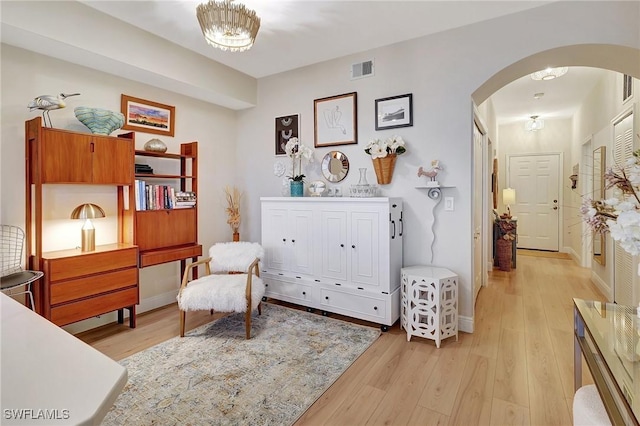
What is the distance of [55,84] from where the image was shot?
2812 mm

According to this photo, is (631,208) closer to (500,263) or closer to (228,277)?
(228,277)

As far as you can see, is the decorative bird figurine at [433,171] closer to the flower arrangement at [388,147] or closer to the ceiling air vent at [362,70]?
the flower arrangement at [388,147]

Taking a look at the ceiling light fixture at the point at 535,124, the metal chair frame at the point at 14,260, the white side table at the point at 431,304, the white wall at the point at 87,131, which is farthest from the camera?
the ceiling light fixture at the point at 535,124

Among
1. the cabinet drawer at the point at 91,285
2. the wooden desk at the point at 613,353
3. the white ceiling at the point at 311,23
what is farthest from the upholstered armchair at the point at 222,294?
the wooden desk at the point at 613,353

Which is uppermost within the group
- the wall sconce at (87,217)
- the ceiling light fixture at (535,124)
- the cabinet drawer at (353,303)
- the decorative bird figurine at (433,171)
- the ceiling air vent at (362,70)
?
the ceiling light fixture at (535,124)

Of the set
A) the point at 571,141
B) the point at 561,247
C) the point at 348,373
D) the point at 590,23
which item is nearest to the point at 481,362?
the point at 348,373

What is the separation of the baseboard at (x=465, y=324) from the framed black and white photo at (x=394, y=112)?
6.26ft

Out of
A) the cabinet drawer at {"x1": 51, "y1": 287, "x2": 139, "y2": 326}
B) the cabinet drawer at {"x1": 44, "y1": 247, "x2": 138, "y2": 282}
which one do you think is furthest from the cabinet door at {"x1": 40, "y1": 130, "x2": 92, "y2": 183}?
the cabinet drawer at {"x1": 51, "y1": 287, "x2": 139, "y2": 326}

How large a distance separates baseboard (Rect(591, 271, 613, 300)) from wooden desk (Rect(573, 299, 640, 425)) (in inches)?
123

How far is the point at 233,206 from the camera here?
4355mm

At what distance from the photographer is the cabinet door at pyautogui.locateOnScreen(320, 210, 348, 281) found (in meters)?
3.20

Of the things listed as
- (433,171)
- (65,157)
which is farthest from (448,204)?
(65,157)

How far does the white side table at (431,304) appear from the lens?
8.82ft

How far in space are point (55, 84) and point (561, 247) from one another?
8.61 meters
